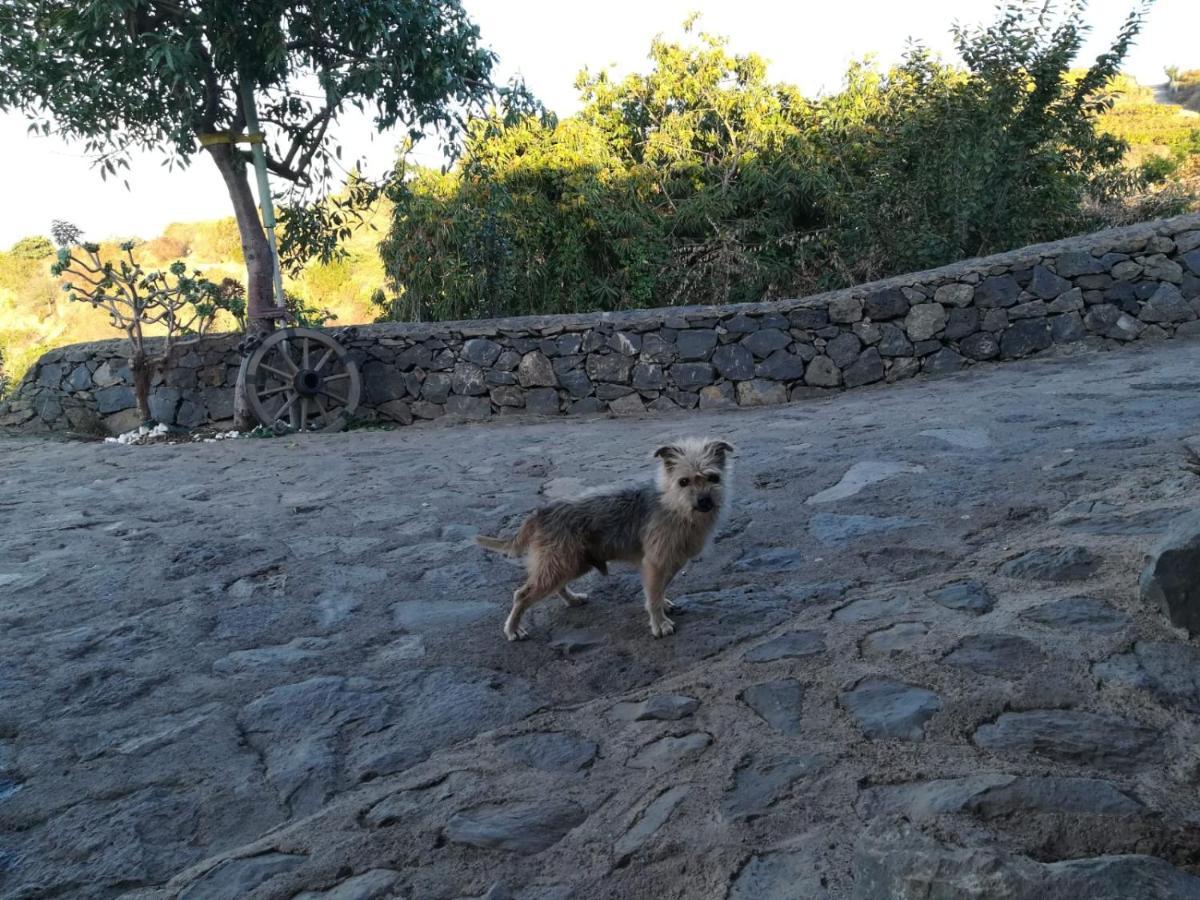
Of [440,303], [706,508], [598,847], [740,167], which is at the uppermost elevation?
[740,167]

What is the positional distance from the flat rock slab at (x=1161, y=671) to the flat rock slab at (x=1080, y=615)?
163 mm

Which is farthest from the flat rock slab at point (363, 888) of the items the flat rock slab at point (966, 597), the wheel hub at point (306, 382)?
the wheel hub at point (306, 382)

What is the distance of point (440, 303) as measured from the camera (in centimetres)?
1473

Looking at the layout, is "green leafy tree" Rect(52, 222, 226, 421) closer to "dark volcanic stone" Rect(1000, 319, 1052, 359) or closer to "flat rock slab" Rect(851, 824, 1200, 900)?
"dark volcanic stone" Rect(1000, 319, 1052, 359)

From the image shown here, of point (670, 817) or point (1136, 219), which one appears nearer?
point (670, 817)

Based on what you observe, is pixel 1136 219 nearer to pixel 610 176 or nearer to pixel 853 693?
pixel 610 176

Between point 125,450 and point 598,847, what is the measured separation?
9.05m

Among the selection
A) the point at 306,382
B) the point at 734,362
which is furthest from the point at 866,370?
the point at 306,382

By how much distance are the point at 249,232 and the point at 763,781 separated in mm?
11112

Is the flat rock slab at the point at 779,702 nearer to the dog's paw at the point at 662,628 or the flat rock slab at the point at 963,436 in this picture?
the dog's paw at the point at 662,628

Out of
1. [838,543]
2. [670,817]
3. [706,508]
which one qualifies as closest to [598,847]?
[670,817]

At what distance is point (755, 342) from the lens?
1019cm

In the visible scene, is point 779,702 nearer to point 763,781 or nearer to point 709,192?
point 763,781

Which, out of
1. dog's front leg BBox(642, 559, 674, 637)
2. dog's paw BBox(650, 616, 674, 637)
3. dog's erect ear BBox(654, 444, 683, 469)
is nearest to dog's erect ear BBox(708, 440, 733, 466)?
dog's erect ear BBox(654, 444, 683, 469)
